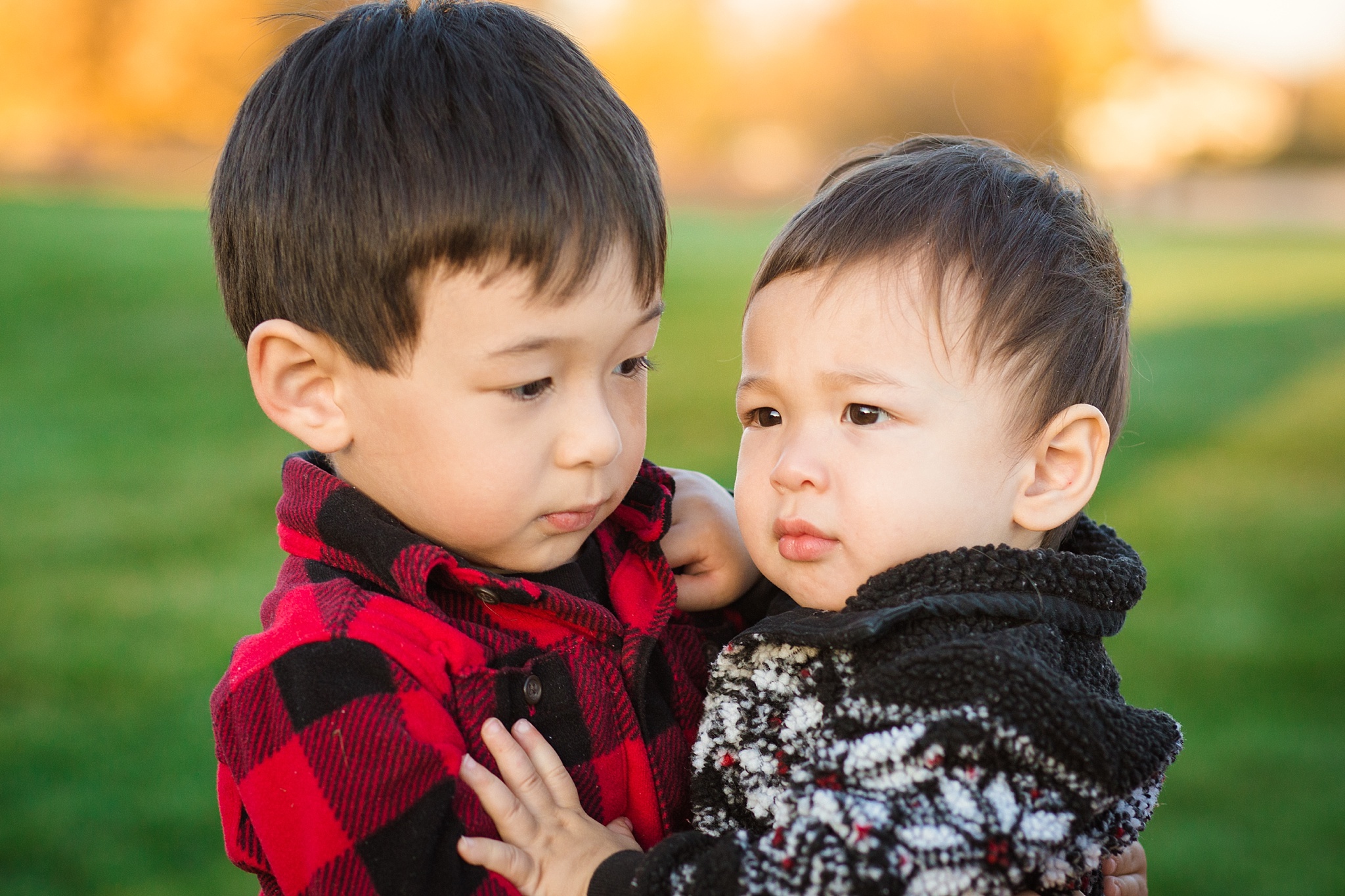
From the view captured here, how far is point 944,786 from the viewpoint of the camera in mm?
1429

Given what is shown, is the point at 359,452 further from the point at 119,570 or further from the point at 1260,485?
the point at 1260,485

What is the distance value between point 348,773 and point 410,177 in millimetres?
760

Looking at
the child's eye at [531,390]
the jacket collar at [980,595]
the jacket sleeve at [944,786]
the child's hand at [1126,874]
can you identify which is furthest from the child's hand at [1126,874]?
the child's eye at [531,390]

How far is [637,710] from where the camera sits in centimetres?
174

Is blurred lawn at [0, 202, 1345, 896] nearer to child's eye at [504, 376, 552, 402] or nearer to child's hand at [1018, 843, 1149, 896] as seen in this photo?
child's hand at [1018, 843, 1149, 896]

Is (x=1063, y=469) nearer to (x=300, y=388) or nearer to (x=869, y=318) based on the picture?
(x=869, y=318)

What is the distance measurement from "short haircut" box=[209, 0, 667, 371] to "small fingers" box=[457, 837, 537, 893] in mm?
635

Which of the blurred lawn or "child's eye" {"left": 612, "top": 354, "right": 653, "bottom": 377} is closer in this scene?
"child's eye" {"left": 612, "top": 354, "right": 653, "bottom": 377}

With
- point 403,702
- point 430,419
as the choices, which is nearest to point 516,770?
point 403,702

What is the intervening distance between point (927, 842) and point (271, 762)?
31.6 inches

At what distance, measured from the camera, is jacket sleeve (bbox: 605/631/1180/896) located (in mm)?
1389

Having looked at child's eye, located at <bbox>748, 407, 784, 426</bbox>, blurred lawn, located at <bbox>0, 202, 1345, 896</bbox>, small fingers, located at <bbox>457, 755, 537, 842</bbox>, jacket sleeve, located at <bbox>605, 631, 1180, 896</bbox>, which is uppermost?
child's eye, located at <bbox>748, 407, 784, 426</bbox>

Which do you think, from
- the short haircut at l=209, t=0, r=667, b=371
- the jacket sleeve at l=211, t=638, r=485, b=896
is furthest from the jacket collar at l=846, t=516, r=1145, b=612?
the jacket sleeve at l=211, t=638, r=485, b=896

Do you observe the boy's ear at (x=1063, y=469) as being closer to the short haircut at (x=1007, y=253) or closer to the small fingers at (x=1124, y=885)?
the short haircut at (x=1007, y=253)
